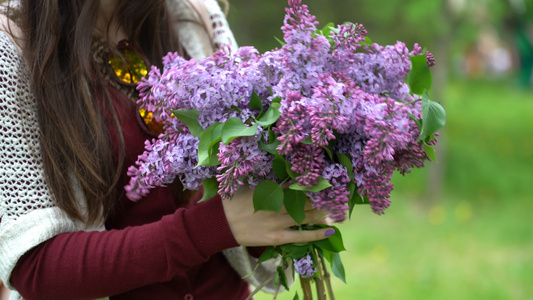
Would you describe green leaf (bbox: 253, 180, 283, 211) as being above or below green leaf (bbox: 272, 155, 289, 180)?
below

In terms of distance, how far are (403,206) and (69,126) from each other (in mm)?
5252

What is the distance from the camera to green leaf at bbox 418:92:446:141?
1.31 m

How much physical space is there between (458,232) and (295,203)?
178 inches

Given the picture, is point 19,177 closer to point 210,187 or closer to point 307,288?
point 210,187

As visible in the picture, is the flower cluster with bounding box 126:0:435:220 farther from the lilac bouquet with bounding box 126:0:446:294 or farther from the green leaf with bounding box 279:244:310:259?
the green leaf with bounding box 279:244:310:259

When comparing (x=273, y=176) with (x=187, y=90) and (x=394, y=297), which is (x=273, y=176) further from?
(x=394, y=297)

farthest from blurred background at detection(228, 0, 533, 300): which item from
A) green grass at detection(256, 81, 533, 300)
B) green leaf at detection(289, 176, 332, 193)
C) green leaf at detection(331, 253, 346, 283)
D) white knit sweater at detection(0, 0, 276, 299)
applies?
green leaf at detection(289, 176, 332, 193)

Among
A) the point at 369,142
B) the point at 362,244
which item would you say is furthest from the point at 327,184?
the point at 362,244

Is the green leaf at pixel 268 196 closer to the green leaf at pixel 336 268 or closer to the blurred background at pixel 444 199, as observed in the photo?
the green leaf at pixel 336 268

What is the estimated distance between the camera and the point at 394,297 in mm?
4348

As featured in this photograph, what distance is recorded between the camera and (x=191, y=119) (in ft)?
4.53

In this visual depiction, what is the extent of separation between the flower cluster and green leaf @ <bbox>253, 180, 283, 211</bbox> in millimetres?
19

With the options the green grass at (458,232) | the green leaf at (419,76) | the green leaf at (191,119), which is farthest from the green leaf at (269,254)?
the green grass at (458,232)

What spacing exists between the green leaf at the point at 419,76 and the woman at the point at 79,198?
371 millimetres
